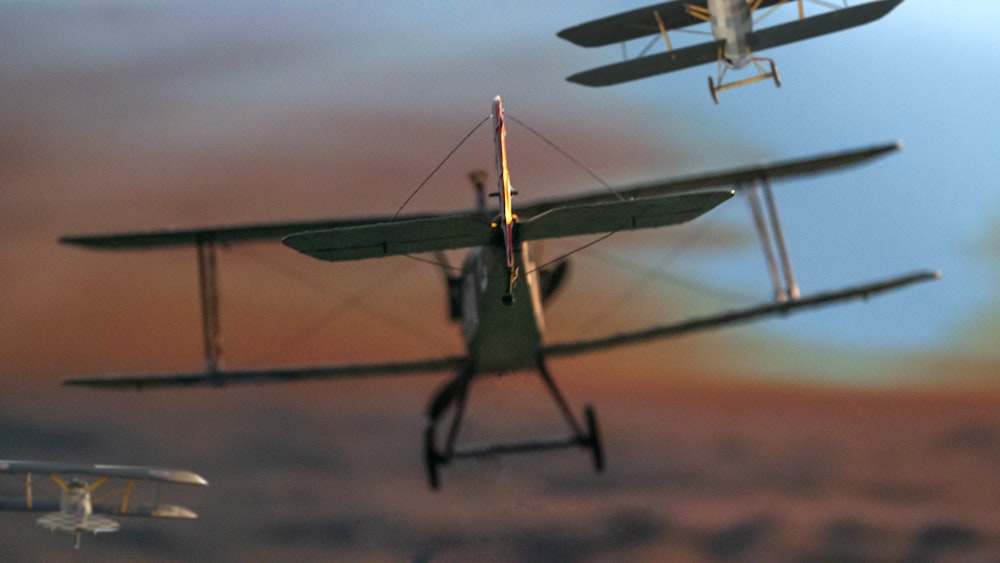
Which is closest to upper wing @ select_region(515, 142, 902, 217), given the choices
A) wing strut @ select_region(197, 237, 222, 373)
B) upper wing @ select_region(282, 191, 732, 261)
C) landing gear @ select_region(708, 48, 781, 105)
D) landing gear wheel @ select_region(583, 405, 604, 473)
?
landing gear @ select_region(708, 48, 781, 105)

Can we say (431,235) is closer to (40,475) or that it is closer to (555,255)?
(555,255)

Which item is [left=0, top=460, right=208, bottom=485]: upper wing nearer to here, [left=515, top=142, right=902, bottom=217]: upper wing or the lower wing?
the lower wing

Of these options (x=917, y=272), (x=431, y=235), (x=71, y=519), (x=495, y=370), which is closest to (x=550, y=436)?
(x=495, y=370)

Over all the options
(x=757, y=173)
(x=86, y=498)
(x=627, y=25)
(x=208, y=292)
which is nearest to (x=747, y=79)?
(x=757, y=173)

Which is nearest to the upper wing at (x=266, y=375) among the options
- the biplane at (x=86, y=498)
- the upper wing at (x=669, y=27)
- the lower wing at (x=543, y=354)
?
the lower wing at (x=543, y=354)

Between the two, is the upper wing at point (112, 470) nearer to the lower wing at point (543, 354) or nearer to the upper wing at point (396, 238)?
the lower wing at point (543, 354)

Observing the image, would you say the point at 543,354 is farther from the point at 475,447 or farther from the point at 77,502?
the point at 77,502

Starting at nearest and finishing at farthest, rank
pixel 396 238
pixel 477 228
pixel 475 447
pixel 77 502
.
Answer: pixel 396 238, pixel 477 228, pixel 475 447, pixel 77 502
